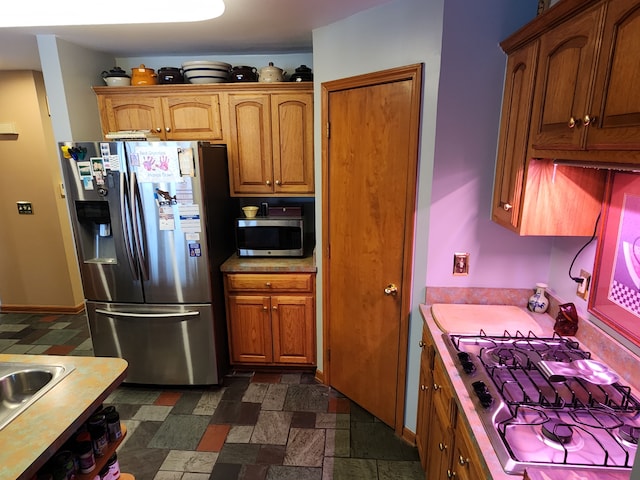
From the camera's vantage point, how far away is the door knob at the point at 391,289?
2125 mm


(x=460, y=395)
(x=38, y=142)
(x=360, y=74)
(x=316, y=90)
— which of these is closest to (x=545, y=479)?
(x=460, y=395)

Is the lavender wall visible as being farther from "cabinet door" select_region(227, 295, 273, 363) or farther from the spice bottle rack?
the spice bottle rack

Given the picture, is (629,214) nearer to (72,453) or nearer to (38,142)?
(72,453)

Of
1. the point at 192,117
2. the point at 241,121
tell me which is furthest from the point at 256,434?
the point at 192,117

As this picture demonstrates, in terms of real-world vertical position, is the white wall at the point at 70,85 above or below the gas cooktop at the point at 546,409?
above

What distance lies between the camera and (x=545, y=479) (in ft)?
2.87

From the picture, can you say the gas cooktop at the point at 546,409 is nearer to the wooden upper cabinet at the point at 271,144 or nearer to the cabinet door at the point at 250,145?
the wooden upper cabinet at the point at 271,144

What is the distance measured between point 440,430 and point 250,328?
164 cm

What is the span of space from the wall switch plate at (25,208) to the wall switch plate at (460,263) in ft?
13.1

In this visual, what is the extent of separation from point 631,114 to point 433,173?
3.19 ft

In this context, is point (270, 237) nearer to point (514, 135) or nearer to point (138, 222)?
point (138, 222)

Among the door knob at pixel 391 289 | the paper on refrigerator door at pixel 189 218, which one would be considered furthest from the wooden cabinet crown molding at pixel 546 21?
the paper on refrigerator door at pixel 189 218

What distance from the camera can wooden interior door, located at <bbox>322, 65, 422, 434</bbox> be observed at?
1960 millimetres

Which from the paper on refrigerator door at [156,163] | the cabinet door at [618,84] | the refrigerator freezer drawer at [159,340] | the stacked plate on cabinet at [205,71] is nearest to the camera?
the cabinet door at [618,84]
